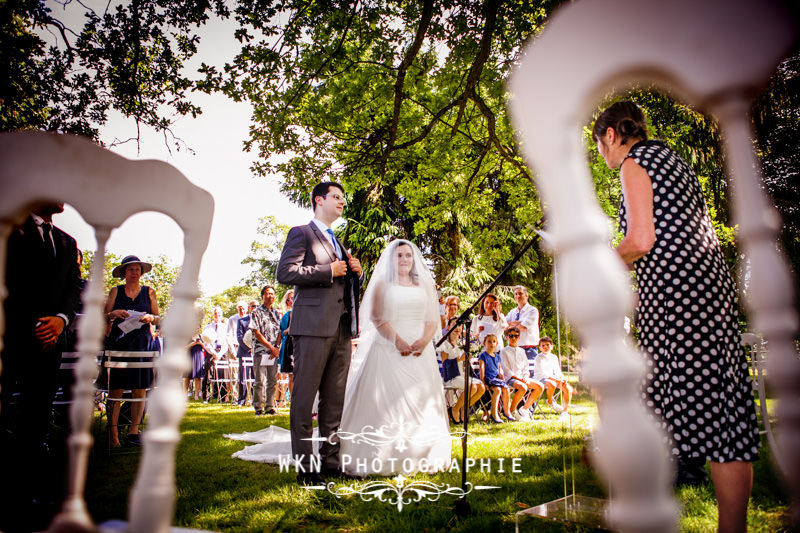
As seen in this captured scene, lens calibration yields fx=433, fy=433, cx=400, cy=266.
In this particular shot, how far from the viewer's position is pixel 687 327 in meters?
1.67

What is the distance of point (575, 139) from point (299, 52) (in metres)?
5.32

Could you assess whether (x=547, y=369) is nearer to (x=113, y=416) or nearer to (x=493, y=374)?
(x=493, y=374)

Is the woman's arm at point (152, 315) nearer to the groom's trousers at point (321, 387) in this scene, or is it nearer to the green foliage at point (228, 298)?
the groom's trousers at point (321, 387)

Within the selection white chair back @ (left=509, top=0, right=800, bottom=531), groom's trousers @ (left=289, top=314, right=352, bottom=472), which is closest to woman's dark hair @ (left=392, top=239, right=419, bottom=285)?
groom's trousers @ (left=289, top=314, right=352, bottom=472)

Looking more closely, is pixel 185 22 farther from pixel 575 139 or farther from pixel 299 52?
pixel 575 139

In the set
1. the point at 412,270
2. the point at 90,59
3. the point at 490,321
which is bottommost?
the point at 490,321

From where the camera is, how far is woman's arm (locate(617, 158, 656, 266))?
65.3 inches

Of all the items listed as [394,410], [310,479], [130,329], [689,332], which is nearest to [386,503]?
[310,479]

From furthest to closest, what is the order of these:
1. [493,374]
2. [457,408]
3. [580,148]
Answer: [493,374]
[457,408]
[580,148]

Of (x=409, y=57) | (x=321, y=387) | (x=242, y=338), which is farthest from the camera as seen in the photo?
(x=242, y=338)

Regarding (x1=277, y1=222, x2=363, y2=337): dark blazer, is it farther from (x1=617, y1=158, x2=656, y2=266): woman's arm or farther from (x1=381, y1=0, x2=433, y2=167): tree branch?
(x1=617, y1=158, x2=656, y2=266): woman's arm

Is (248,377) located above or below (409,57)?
below

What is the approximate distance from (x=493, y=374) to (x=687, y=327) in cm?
547

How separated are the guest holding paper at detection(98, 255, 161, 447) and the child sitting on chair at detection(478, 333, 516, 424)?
467 cm
